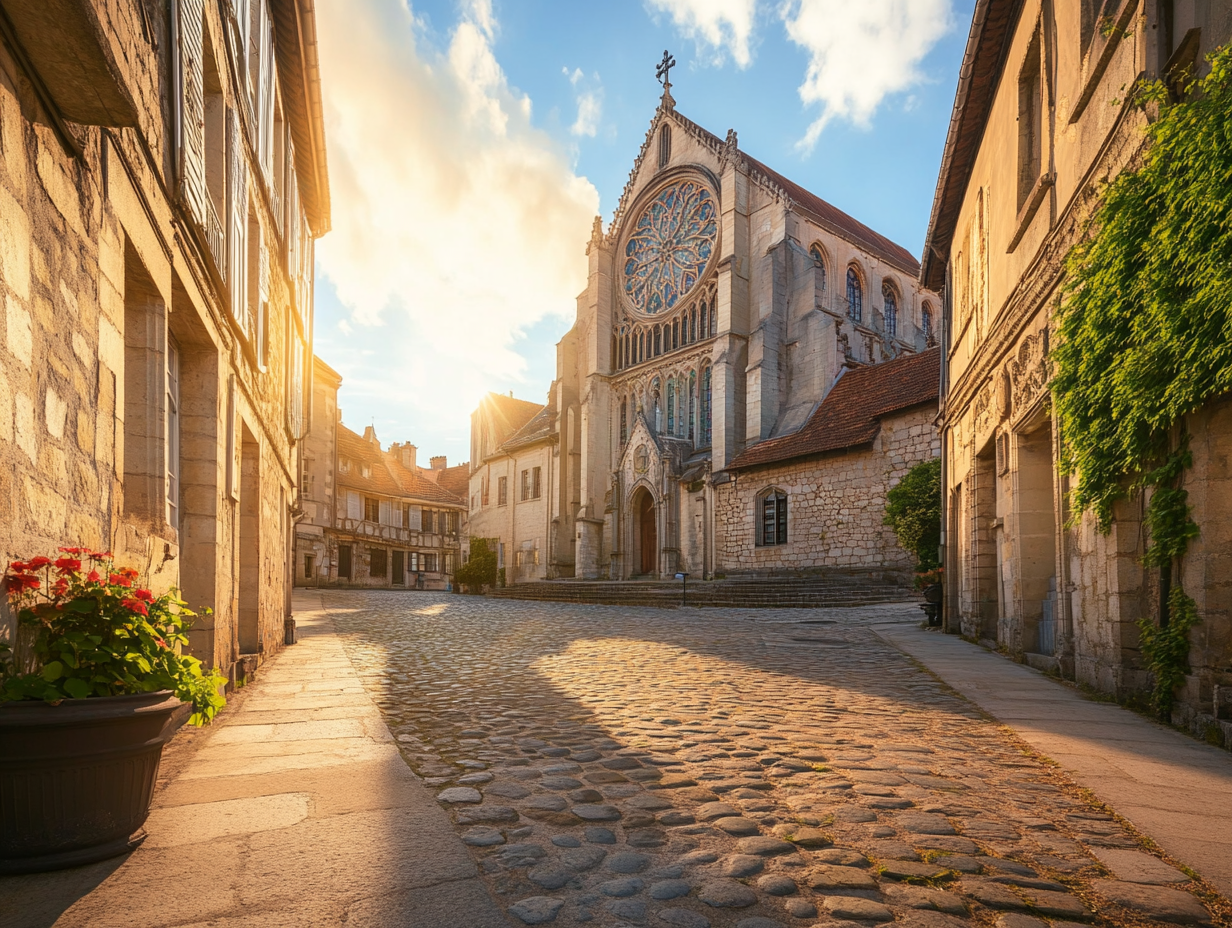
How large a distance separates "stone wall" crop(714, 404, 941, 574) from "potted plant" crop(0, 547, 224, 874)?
65.4ft

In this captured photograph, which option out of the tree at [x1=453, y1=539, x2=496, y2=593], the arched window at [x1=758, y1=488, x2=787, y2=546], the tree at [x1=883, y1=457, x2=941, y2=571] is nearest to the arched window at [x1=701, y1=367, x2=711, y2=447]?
the arched window at [x1=758, y1=488, x2=787, y2=546]

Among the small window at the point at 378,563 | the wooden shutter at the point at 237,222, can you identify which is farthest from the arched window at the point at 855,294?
the wooden shutter at the point at 237,222

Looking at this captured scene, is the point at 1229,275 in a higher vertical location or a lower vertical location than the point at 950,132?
lower

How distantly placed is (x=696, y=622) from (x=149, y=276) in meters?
12.1

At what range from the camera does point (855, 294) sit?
32125 millimetres

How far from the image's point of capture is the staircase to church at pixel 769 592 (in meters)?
19.3

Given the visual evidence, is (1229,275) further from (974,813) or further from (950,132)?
(950,132)

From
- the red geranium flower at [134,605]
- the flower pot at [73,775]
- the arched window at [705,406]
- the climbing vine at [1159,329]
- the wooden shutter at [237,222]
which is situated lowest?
the flower pot at [73,775]

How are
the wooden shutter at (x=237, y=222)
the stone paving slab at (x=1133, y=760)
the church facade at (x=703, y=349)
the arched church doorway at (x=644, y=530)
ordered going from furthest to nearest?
the arched church doorway at (x=644, y=530)
the church facade at (x=703, y=349)
the wooden shutter at (x=237, y=222)
the stone paving slab at (x=1133, y=760)

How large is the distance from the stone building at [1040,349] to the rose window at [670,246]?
1998 cm

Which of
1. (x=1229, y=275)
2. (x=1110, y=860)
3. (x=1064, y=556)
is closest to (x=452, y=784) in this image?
(x=1110, y=860)

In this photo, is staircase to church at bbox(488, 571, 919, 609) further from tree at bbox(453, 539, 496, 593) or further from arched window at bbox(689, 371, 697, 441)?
arched window at bbox(689, 371, 697, 441)

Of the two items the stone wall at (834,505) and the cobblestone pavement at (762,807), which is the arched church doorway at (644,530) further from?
the cobblestone pavement at (762,807)

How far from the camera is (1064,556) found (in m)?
7.28
